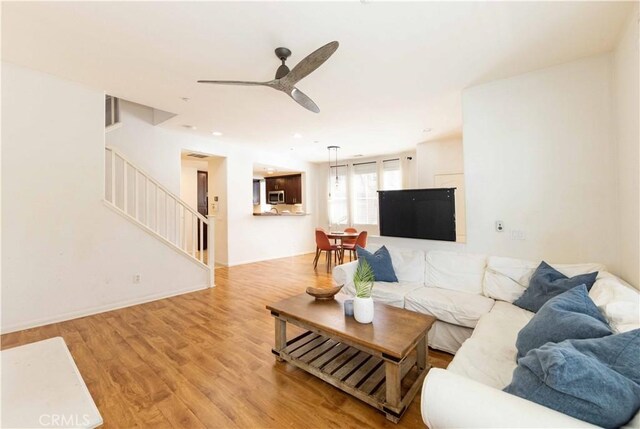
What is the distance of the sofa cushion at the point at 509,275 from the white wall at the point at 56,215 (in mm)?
4362

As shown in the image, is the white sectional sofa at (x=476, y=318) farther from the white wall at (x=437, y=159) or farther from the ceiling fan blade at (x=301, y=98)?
the white wall at (x=437, y=159)

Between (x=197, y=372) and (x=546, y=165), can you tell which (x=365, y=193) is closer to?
(x=546, y=165)

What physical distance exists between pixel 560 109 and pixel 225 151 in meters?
5.52

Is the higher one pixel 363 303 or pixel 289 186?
pixel 289 186

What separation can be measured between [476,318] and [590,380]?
1.39 metres

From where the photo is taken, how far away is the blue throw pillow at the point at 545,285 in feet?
6.61

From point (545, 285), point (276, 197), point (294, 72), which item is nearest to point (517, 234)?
point (545, 285)

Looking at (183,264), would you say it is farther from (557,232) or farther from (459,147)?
(459,147)

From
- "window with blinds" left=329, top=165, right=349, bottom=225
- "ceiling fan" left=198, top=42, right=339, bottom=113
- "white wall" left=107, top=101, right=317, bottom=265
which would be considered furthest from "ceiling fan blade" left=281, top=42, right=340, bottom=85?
"window with blinds" left=329, top=165, right=349, bottom=225

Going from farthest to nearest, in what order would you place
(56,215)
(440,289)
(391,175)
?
(391,175) < (56,215) < (440,289)

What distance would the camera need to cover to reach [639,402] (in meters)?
0.89

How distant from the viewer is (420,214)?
3518 millimetres

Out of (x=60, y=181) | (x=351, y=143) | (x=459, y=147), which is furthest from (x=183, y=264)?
(x=459, y=147)

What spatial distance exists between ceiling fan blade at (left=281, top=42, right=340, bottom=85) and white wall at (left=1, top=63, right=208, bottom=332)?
9.23 feet
